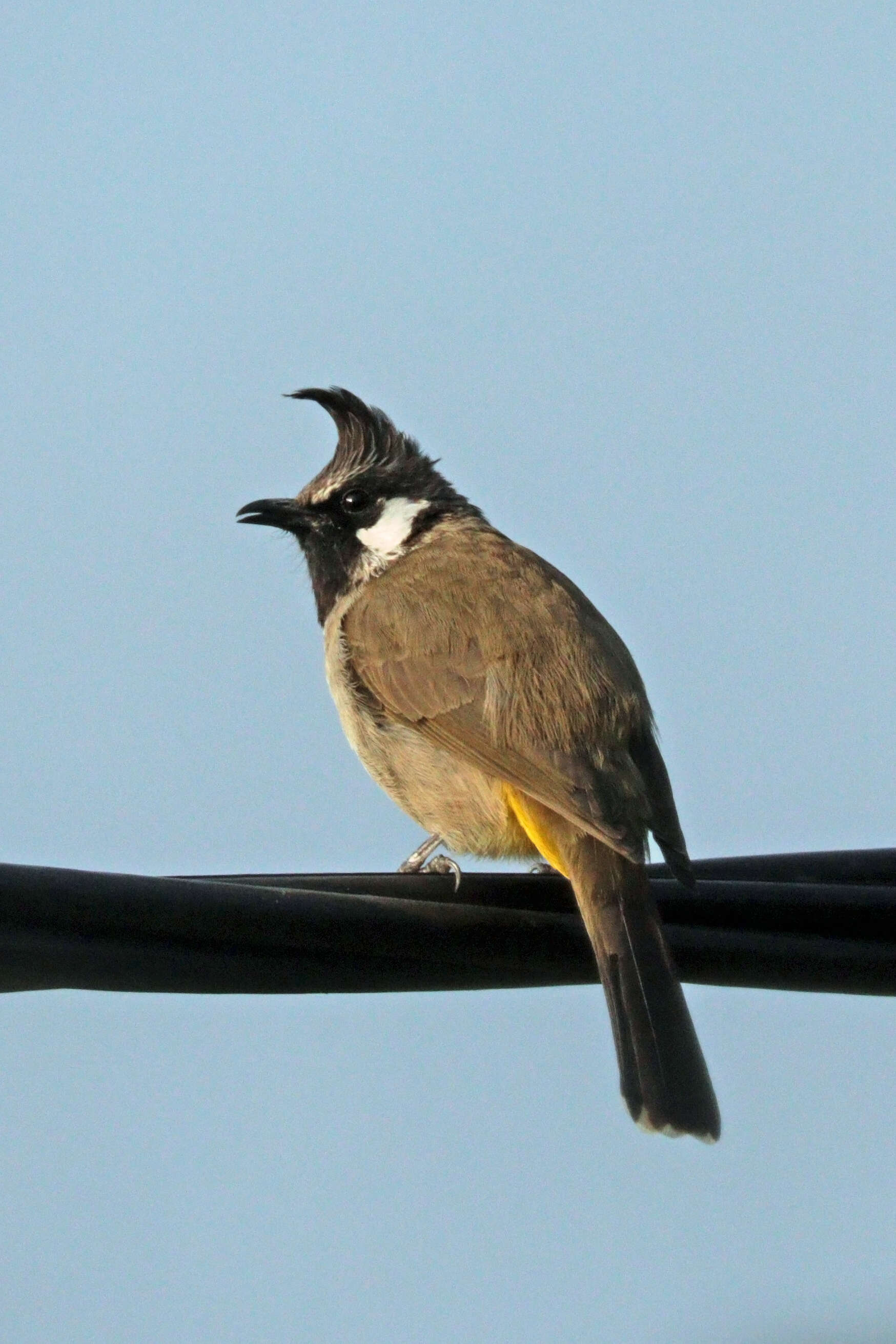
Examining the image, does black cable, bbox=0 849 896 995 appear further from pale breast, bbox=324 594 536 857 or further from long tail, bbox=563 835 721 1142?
pale breast, bbox=324 594 536 857

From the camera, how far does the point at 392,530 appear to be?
5.78m

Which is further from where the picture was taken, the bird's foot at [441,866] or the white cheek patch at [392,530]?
the white cheek patch at [392,530]

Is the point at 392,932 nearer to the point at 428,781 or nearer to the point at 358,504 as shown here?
the point at 428,781

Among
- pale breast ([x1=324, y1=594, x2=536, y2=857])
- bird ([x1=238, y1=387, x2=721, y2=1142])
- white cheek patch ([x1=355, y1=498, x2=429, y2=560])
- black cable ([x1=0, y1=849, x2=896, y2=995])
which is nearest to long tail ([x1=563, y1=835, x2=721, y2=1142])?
bird ([x1=238, y1=387, x2=721, y2=1142])

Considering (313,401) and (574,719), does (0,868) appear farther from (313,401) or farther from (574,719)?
(313,401)

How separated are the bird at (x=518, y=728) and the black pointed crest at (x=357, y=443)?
0.62 feet

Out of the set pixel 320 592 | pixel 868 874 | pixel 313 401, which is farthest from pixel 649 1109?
pixel 313 401

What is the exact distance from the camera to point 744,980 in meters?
2.79

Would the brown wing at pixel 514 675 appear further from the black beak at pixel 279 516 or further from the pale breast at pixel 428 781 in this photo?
the black beak at pixel 279 516

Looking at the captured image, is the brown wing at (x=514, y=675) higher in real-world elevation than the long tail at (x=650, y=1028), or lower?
higher

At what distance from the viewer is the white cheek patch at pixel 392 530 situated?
563 cm

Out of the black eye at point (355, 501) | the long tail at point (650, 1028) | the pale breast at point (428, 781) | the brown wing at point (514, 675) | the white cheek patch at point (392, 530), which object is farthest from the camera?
the black eye at point (355, 501)

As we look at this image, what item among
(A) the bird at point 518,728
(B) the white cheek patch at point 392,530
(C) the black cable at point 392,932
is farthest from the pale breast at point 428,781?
(C) the black cable at point 392,932

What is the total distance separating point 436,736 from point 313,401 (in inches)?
84.8
